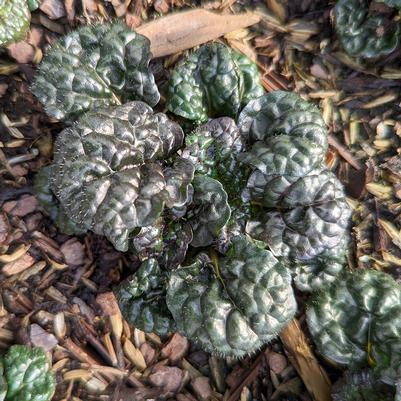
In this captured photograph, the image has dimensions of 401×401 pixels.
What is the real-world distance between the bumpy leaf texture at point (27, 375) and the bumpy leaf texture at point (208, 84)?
1.39m

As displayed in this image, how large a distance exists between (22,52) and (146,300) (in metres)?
1.45

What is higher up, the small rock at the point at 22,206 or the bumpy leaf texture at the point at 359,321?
the small rock at the point at 22,206

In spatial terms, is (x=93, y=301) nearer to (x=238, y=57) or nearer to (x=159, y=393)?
(x=159, y=393)

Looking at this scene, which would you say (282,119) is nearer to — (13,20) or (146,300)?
(146,300)

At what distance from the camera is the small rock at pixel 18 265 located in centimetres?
274

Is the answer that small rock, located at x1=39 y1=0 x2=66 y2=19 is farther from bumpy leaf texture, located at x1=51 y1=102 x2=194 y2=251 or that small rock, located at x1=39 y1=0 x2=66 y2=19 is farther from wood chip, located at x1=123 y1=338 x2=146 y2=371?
wood chip, located at x1=123 y1=338 x2=146 y2=371

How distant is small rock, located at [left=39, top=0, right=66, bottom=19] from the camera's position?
2846mm

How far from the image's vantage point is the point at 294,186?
251cm

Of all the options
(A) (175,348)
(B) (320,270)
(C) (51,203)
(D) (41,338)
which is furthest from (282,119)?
(D) (41,338)

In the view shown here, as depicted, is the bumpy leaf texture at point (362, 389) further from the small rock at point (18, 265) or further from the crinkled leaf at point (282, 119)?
the small rock at point (18, 265)

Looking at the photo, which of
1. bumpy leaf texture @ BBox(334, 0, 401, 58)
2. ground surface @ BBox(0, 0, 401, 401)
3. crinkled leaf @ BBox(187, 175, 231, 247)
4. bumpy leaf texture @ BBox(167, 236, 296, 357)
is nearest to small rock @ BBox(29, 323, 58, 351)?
ground surface @ BBox(0, 0, 401, 401)

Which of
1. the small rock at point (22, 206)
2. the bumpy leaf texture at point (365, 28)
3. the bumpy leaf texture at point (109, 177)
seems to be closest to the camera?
the bumpy leaf texture at point (109, 177)

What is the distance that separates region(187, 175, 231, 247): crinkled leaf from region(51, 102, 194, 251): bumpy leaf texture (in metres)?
0.18

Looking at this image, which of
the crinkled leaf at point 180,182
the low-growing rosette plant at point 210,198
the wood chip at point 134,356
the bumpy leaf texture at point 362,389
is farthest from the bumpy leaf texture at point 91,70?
the bumpy leaf texture at point 362,389
